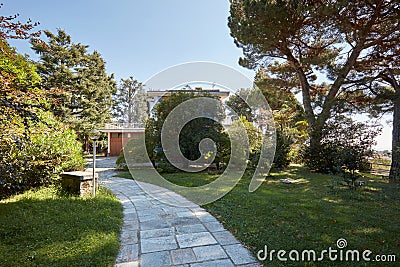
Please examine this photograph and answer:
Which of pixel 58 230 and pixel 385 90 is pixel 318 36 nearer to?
pixel 385 90

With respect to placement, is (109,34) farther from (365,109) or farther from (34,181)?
(365,109)

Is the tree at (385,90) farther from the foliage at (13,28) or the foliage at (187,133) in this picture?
the foliage at (13,28)

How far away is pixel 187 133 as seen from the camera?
345 inches

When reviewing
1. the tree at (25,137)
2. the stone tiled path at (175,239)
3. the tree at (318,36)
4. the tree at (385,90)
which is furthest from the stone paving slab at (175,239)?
the tree at (385,90)

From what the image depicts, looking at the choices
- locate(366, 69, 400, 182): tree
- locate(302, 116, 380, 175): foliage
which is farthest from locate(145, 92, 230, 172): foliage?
locate(366, 69, 400, 182): tree

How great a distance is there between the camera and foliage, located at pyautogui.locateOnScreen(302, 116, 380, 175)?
20.2 feet

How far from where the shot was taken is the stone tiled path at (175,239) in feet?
7.70

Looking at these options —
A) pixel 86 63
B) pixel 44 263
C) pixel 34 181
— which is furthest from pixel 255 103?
pixel 44 263

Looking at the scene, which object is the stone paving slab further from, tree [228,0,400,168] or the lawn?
tree [228,0,400,168]

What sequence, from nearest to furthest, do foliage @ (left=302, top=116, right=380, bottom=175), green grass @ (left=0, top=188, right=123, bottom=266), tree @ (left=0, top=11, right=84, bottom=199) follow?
1. green grass @ (left=0, top=188, right=123, bottom=266)
2. tree @ (left=0, top=11, right=84, bottom=199)
3. foliage @ (left=302, top=116, right=380, bottom=175)

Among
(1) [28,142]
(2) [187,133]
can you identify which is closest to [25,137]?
(1) [28,142]

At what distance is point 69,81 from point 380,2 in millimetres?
17420

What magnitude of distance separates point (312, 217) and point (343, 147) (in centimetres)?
482

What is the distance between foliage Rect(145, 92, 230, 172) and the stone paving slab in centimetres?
432
